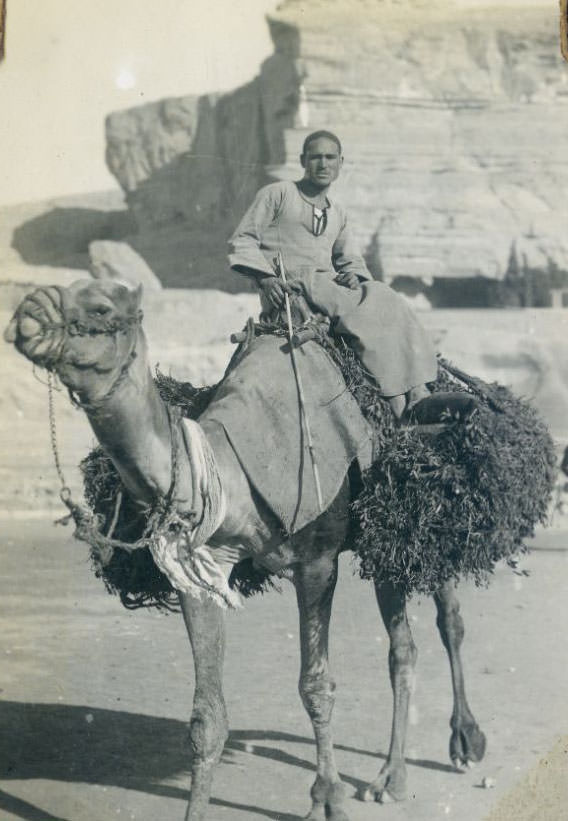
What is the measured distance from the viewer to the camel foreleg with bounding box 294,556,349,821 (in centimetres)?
544

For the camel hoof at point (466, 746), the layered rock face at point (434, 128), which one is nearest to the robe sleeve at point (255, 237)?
the camel hoof at point (466, 746)

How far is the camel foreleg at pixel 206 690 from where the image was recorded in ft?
16.4

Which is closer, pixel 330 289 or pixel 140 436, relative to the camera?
pixel 140 436

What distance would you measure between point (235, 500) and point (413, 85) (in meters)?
18.1

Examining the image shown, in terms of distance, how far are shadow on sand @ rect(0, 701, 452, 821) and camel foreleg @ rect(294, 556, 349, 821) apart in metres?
0.20

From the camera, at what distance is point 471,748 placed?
6371 mm

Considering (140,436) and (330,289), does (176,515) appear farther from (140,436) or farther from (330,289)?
(330,289)

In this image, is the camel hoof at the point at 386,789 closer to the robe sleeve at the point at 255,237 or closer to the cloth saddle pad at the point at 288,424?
the cloth saddle pad at the point at 288,424

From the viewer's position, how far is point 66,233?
1130 inches

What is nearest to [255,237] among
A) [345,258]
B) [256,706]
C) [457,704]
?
[345,258]

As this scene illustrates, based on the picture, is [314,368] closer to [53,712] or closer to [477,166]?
[53,712]

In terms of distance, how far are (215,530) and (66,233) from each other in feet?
80.8

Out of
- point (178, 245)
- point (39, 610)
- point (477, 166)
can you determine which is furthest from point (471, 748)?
point (178, 245)

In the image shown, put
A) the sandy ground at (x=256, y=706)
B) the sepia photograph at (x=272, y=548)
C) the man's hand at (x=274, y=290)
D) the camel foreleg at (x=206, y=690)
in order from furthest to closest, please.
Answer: the sandy ground at (x=256, y=706) → the man's hand at (x=274, y=290) → the camel foreleg at (x=206, y=690) → the sepia photograph at (x=272, y=548)
